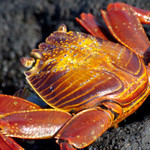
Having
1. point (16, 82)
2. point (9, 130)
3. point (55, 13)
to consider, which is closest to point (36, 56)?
point (9, 130)

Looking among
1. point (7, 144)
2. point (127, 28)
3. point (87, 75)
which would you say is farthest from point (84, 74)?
point (127, 28)

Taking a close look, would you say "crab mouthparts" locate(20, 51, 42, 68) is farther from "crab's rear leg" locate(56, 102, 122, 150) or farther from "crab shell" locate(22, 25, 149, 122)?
"crab's rear leg" locate(56, 102, 122, 150)

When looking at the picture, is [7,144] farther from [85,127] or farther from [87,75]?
[87,75]

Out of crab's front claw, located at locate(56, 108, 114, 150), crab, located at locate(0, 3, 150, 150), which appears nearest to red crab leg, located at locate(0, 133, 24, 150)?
crab, located at locate(0, 3, 150, 150)

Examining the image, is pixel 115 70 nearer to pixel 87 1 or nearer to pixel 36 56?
pixel 36 56

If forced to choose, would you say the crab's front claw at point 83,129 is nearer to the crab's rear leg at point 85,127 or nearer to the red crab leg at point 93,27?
the crab's rear leg at point 85,127

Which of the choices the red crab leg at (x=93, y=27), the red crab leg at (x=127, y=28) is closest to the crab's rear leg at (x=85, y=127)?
the red crab leg at (x=127, y=28)
